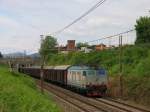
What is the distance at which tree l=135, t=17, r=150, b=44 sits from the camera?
70.0 metres

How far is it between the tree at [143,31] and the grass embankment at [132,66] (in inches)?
115

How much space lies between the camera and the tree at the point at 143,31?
70.0 m

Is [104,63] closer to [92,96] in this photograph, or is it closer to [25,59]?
[92,96]

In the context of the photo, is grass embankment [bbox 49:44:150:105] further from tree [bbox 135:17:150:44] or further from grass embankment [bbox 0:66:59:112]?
grass embankment [bbox 0:66:59:112]

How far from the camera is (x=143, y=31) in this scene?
71875 mm

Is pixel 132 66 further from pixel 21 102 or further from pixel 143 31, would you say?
pixel 21 102

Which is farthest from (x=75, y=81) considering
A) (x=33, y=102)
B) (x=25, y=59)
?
(x=25, y=59)

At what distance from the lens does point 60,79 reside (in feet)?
209

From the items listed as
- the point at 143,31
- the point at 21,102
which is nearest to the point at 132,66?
the point at 143,31

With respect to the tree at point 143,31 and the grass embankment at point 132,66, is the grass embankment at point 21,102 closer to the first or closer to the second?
the grass embankment at point 132,66

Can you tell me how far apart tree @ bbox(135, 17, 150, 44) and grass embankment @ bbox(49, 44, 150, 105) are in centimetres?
291

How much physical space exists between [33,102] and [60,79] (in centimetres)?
4350

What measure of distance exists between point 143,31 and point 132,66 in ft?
48.0

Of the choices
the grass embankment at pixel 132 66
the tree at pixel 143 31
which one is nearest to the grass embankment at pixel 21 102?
the grass embankment at pixel 132 66
